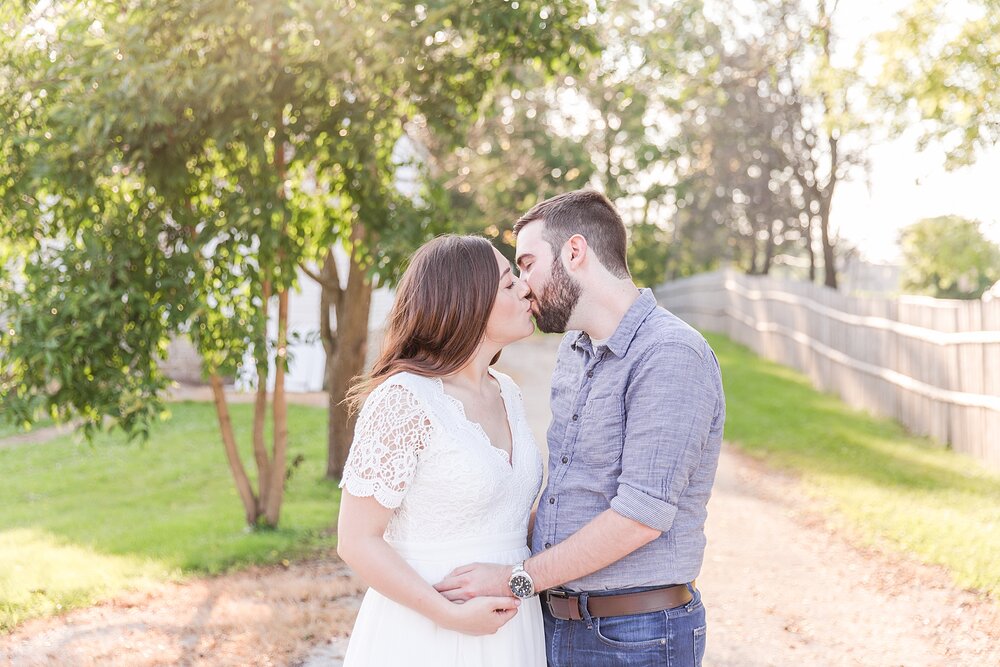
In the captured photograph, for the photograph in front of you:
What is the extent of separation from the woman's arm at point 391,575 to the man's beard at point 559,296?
74 cm

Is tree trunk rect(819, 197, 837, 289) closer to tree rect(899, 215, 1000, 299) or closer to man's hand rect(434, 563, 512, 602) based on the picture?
tree rect(899, 215, 1000, 299)

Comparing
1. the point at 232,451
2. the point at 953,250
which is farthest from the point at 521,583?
the point at 953,250

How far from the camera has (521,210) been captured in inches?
584

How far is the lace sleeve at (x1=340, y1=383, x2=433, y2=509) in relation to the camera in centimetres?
263

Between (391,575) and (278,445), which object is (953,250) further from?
(391,575)

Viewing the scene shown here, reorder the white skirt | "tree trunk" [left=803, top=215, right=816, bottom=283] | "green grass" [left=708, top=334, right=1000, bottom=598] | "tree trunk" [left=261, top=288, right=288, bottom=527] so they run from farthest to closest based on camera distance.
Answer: "tree trunk" [left=803, top=215, right=816, bottom=283], "tree trunk" [left=261, top=288, right=288, bottom=527], "green grass" [left=708, top=334, right=1000, bottom=598], the white skirt

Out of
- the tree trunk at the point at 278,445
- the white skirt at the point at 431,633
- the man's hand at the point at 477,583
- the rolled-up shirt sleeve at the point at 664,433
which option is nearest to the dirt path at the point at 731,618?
the tree trunk at the point at 278,445

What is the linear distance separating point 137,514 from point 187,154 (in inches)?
175

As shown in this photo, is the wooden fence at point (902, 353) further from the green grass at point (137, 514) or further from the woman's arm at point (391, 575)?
the woman's arm at point (391, 575)

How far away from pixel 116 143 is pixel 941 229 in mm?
27797

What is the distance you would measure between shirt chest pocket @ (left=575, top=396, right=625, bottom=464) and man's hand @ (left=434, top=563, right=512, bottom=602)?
39cm

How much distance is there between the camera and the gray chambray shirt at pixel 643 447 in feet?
8.28

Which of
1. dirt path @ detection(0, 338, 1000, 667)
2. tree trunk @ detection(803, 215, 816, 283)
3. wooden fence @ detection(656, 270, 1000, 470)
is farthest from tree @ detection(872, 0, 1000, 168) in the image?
tree trunk @ detection(803, 215, 816, 283)

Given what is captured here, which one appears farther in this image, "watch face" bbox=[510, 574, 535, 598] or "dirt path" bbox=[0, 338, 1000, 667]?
Answer: "dirt path" bbox=[0, 338, 1000, 667]
